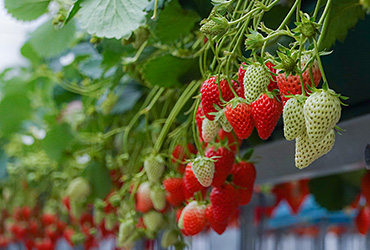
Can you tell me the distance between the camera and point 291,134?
537 mm

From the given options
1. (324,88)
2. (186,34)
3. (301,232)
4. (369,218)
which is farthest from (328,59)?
(301,232)

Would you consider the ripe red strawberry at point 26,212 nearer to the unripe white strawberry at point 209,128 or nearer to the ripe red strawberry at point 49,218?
the ripe red strawberry at point 49,218

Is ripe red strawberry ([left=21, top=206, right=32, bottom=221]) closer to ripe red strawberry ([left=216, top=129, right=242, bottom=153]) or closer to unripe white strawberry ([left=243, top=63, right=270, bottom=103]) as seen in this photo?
ripe red strawberry ([left=216, top=129, right=242, bottom=153])

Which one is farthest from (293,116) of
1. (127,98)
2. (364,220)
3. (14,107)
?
(14,107)

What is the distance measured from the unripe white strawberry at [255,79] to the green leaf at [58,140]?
3.64 feet

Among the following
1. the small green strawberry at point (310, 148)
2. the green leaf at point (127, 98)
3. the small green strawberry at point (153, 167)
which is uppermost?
the small green strawberry at point (310, 148)

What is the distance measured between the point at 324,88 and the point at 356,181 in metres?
1.26

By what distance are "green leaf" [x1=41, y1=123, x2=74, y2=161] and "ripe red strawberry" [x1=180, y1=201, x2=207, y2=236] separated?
847 millimetres

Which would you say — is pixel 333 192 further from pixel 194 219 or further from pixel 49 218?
pixel 49 218

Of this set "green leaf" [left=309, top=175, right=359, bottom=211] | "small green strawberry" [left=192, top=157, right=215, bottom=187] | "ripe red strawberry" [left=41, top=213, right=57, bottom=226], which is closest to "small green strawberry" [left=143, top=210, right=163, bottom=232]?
"small green strawberry" [left=192, top=157, right=215, bottom=187]

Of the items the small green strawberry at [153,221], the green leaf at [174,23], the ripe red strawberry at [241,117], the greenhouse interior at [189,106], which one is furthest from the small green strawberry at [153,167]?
the ripe red strawberry at [241,117]

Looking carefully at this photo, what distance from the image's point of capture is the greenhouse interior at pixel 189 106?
578mm

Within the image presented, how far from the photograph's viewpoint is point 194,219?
0.84 meters

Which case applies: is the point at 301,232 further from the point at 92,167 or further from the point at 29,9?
the point at 29,9
